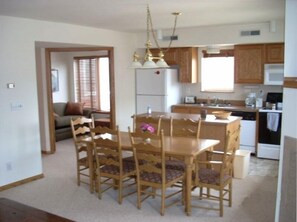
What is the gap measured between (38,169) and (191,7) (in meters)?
3.32

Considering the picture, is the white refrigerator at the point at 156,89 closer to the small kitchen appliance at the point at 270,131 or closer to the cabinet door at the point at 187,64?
the cabinet door at the point at 187,64

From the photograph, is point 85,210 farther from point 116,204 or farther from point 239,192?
point 239,192

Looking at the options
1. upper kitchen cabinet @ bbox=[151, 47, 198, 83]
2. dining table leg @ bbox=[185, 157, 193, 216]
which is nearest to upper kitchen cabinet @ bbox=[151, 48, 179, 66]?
upper kitchen cabinet @ bbox=[151, 47, 198, 83]

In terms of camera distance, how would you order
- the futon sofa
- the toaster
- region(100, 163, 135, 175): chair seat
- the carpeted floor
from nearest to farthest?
the carpeted floor
region(100, 163, 135, 175): chair seat
the toaster
the futon sofa

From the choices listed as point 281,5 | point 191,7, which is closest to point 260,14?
point 281,5

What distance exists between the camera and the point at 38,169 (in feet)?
16.8

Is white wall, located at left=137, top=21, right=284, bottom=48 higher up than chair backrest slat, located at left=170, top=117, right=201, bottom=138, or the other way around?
white wall, located at left=137, top=21, right=284, bottom=48

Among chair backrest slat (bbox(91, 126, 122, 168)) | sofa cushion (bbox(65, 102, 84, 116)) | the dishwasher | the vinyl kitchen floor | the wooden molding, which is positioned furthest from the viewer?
sofa cushion (bbox(65, 102, 84, 116))

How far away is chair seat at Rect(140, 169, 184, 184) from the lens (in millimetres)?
3740

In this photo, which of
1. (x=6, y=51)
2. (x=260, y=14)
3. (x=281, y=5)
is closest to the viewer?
(x=281, y=5)

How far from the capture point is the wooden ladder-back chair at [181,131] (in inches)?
167

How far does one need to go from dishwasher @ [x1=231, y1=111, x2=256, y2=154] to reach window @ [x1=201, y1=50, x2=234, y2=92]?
1.01 metres

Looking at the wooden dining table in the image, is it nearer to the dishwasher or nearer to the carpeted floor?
the carpeted floor

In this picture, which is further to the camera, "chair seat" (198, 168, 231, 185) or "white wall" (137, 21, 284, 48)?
"white wall" (137, 21, 284, 48)
